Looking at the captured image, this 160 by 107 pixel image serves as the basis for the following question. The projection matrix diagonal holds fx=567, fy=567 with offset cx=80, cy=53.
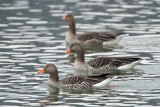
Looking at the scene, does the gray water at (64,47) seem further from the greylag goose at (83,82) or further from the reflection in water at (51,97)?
the greylag goose at (83,82)

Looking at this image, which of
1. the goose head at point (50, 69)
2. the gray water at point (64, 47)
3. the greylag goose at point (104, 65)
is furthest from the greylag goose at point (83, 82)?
the greylag goose at point (104, 65)

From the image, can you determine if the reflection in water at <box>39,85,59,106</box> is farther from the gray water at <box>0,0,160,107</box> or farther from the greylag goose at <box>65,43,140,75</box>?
the greylag goose at <box>65,43,140,75</box>

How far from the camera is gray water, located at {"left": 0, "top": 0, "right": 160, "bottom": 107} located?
17266 mm

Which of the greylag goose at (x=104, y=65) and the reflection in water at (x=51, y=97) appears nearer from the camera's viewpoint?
the reflection in water at (x=51, y=97)

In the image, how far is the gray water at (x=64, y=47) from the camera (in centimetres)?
1727

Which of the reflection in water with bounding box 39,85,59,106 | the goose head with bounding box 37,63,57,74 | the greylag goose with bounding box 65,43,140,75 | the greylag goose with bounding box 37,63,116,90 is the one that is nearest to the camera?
the reflection in water with bounding box 39,85,59,106

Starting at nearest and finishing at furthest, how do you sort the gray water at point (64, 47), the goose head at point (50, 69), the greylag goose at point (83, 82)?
the gray water at point (64, 47)
the greylag goose at point (83, 82)
the goose head at point (50, 69)

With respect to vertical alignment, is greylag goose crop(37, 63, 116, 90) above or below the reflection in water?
above

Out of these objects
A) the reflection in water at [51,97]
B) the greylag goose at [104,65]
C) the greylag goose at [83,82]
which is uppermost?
the greylag goose at [104,65]

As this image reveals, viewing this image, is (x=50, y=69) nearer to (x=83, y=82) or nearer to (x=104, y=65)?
(x=83, y=82)

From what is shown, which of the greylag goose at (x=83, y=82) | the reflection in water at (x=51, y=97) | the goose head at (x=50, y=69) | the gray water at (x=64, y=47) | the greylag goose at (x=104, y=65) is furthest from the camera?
the greylag goose at (x=104, y=65)

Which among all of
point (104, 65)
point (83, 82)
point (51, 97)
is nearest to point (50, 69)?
point (83, 82)

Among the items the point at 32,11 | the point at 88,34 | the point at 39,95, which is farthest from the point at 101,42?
the point at 39,95

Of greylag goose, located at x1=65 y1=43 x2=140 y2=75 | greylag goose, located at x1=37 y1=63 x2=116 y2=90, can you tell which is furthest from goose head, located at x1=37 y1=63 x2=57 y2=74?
greylag goose, located at x1=65 y1=43 x2=140 y2=75
